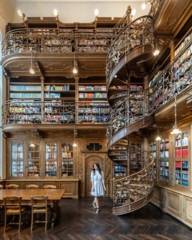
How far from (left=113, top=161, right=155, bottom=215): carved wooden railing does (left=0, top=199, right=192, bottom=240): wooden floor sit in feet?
1.00

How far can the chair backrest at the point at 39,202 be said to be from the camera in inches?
265


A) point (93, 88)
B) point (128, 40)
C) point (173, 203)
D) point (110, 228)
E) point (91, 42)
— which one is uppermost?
point (91, 42)

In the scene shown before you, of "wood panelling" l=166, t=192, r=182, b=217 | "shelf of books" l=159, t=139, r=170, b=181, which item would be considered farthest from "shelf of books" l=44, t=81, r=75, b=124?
"wood panelling" l=166, t=192, r=182, b=217

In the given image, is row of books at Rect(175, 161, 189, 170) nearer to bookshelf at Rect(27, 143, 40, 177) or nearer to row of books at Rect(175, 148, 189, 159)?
row of books at Rect(175, 148, 189, 159)

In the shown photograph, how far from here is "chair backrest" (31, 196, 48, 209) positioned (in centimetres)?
674

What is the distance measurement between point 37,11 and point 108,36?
316 cm

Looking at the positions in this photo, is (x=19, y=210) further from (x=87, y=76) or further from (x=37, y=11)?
(x=37, y=11)

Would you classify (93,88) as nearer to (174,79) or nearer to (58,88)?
(58,88)

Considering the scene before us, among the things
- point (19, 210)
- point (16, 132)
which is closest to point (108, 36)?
point (16, 132)

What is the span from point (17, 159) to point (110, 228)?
5941 mm

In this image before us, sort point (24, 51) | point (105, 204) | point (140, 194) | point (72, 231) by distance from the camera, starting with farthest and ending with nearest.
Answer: point (24, 51) < point (105, 204) < point (140, 194) < point (72, 231)

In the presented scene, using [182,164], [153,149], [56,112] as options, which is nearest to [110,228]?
[182,164]

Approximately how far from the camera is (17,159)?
11.6m

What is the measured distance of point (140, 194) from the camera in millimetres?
8008
